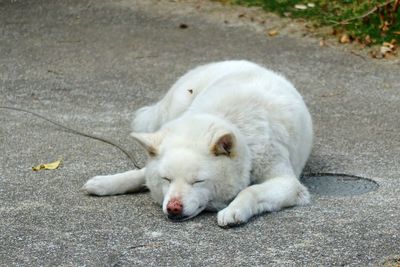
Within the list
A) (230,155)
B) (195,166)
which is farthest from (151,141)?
(230,155)

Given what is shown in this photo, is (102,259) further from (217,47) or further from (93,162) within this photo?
(217,47)

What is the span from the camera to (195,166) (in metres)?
5.07

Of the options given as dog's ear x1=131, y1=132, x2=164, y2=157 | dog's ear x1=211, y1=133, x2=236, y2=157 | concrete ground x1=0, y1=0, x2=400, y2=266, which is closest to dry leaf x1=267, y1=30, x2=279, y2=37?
concrete ground x1=0, y1=0, x2=400, y2=266

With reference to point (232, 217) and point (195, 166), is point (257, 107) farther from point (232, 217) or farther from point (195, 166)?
point (232, 217)

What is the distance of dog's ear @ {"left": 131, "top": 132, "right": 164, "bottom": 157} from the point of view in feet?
17.2

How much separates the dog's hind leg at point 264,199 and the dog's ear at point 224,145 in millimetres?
252

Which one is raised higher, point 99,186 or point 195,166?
point 195,166

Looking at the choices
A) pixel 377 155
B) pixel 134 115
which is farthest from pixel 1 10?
pixel 377 155

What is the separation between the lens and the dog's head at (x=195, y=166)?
505 cm

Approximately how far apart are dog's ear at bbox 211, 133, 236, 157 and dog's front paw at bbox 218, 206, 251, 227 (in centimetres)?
34

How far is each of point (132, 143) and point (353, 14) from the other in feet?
14.7

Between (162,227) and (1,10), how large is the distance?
714 cm

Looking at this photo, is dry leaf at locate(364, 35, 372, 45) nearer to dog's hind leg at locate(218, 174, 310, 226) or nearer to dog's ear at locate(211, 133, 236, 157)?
dog's hind leg at locate(218, 174, 310, 226)

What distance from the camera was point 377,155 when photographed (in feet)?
21.8
